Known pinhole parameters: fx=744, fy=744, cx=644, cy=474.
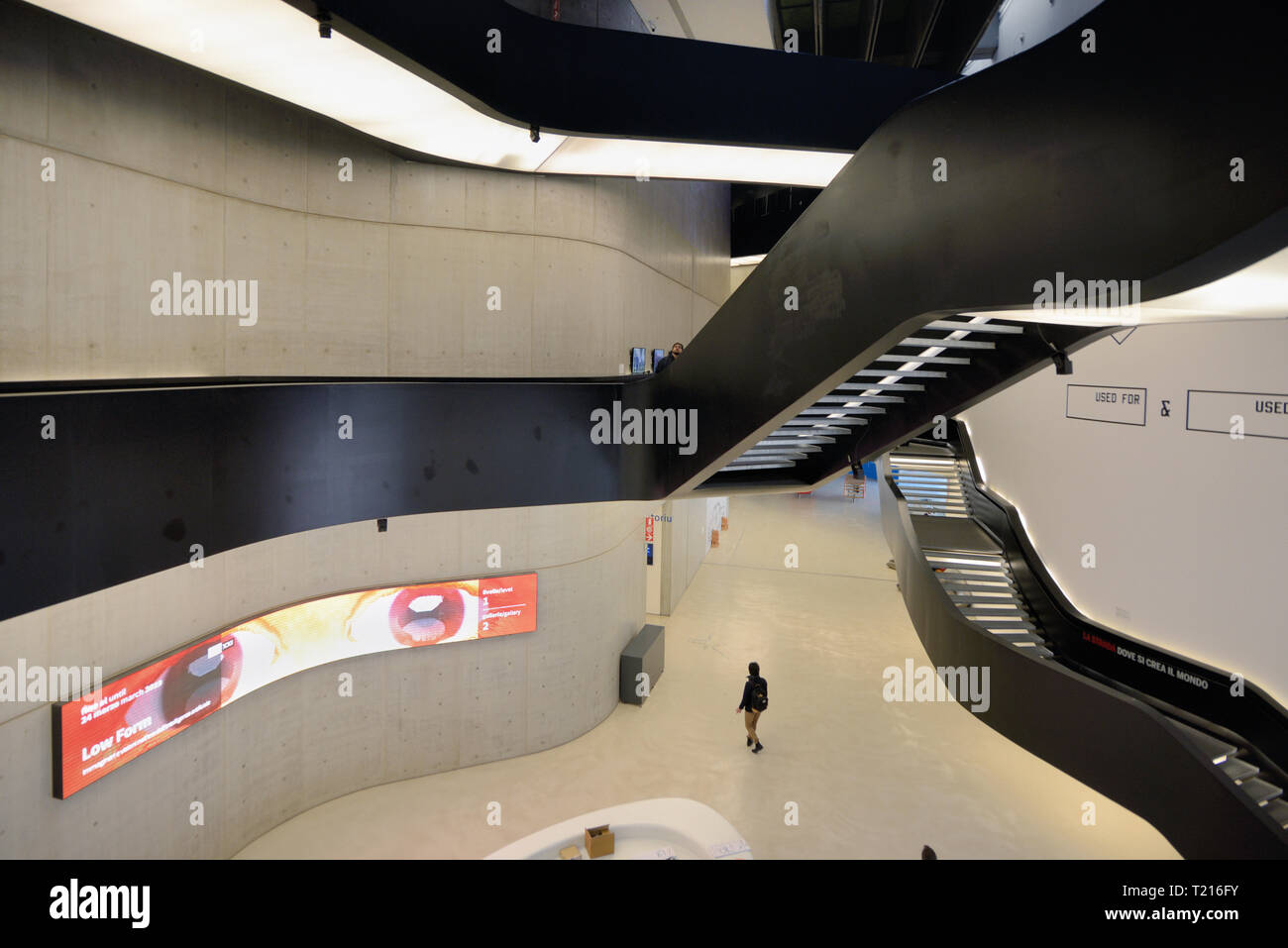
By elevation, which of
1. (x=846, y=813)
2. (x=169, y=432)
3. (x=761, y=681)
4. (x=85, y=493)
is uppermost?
(x=169, y=432)

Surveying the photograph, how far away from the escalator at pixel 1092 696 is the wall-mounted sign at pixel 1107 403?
2.54 m

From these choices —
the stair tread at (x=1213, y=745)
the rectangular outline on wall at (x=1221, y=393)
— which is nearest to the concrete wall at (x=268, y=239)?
the rectangular outline on wall at (x=1221, y=393)

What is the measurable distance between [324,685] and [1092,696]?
8.32 m

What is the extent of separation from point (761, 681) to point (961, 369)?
4.96 meters

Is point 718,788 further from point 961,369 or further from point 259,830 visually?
point 961,369

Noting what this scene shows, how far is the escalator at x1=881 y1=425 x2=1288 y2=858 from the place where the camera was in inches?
261

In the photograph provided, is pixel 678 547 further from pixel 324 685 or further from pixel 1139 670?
pixel 1139 670

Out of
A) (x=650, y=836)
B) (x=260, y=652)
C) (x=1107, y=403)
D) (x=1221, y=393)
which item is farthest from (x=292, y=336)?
(x=1107, y=403)

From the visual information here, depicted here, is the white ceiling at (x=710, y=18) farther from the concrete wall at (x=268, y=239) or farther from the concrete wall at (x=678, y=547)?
A: the concrete wall at (x=678, y=547)

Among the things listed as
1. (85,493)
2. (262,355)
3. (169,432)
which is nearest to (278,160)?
(262,355)

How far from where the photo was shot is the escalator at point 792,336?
2.78 meters

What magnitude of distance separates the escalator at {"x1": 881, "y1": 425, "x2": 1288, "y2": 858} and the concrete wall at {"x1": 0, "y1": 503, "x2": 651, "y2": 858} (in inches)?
202

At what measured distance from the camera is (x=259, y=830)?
7.68 meters

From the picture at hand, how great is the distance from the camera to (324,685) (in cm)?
833
